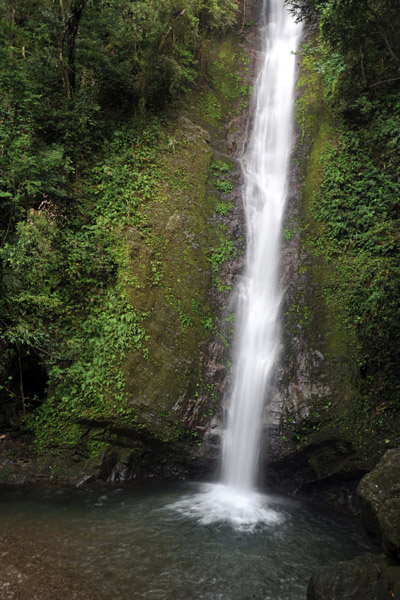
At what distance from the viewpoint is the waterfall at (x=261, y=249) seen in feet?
25.7

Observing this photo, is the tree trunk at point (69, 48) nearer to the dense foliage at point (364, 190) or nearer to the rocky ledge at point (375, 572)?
the dense foliage at point (364, 190)

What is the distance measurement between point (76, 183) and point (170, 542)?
8.47 m

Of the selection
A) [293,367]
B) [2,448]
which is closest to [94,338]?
[2,448]

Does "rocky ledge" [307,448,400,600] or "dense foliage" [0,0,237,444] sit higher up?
"dense foliage" [0,0,237,444]

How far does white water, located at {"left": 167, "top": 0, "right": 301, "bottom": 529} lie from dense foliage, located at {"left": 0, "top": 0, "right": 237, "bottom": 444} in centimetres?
230

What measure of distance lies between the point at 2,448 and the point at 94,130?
870cm

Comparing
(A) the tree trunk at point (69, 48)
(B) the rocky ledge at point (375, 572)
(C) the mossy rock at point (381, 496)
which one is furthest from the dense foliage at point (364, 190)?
(A) the tree trunk at point (69, 48)

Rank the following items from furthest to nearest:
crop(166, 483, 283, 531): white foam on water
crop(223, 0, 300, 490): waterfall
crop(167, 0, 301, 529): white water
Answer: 1. crop(223, 0, 300, 490): waterfall
2. crop(167, 0, 301, 529): white water
3. crop(166, 483, 283, 531): white foam on water

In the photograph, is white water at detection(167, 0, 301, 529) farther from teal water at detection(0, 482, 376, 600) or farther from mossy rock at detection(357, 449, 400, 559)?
mossy rock at detection(357, 449, 400, 559)

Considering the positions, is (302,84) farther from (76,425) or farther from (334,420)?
(76,425)

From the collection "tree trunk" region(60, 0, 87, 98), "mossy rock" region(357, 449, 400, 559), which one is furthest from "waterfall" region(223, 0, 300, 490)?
"tree trunk" region(60, 0, 87, 98)

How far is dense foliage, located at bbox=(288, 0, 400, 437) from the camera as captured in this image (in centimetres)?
719

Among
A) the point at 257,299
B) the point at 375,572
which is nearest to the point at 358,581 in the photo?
the point at 375,572

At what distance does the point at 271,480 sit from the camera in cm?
758
